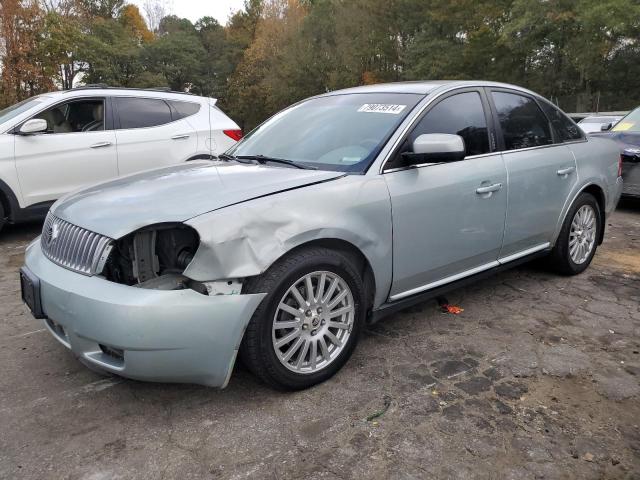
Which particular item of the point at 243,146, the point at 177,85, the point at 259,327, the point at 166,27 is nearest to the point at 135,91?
the point at 243,146

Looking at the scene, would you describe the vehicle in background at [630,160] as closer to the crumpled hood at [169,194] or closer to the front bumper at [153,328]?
the crumpled hood at [169,194]

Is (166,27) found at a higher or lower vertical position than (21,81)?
higher

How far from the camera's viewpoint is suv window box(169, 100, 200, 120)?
282 inches

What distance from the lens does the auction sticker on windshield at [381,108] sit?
3.42 m

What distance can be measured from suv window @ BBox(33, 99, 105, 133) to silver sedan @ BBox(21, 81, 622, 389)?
11.1 feet

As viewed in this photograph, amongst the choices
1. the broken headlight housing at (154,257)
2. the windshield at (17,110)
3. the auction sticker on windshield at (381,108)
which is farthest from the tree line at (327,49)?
the broken headlight housing at (154,257)

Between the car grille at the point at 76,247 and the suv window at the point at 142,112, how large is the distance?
4.01 meters

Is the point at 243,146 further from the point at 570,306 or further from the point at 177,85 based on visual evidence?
the point at 177,85

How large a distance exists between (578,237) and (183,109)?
5041mm

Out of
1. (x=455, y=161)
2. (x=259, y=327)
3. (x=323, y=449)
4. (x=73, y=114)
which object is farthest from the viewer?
(x=73, y=114)

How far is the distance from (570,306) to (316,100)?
240 cm

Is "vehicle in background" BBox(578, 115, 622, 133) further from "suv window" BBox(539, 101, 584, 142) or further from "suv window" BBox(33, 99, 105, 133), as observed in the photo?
"suv window" BBox(33, 99, 105, 133)

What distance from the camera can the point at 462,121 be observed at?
3.67 metres

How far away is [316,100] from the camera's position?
4047 mm
